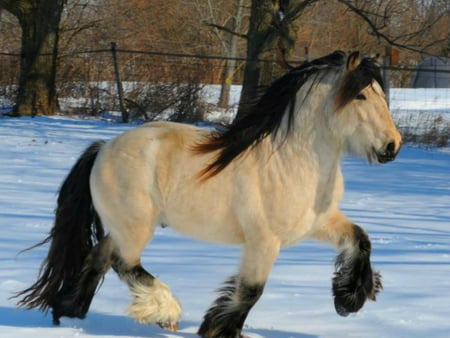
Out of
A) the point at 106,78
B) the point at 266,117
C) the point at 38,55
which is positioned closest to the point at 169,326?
the point at 266,117

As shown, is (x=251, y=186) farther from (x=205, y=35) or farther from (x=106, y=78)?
(x=205, y=35)

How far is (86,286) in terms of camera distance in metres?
4.73

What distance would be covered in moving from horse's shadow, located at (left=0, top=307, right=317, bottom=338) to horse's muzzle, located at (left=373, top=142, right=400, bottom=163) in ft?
3.10

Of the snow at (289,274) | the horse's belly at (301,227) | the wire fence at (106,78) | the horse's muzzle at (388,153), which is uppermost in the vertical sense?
the horse's muzzle at (388,153)

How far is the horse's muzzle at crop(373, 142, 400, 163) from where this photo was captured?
411cm

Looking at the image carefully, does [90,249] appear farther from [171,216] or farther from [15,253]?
[15,253]

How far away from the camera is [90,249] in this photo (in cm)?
491

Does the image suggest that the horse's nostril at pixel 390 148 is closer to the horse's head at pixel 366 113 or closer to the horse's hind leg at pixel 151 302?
the horse's head at pixel 366 113

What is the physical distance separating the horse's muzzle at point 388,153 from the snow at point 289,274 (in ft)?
2.88

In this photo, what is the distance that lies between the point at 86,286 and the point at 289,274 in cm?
155

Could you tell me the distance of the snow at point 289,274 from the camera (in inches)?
177

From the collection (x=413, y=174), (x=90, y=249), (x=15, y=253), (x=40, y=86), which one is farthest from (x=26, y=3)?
(x=90, y=249)

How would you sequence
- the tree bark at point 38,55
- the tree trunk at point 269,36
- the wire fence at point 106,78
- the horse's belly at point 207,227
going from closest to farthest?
the horse's belly at point 207,227
the tree trunk at point 269,36
the wire fence at point 106,78
the tree bark at point 38,55

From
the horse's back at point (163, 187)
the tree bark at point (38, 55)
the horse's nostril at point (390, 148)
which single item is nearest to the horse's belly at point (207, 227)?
the horse's back at point (163, 187)
